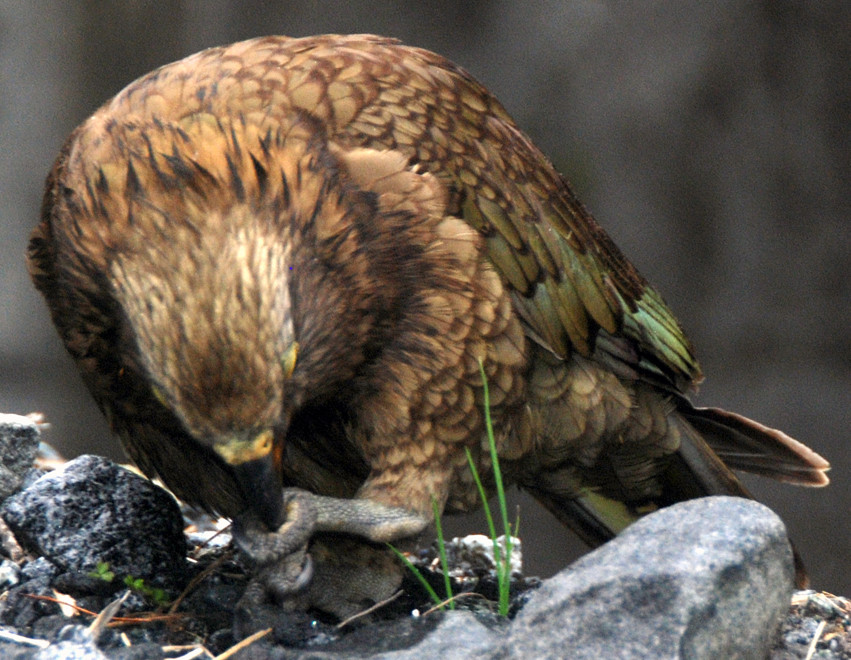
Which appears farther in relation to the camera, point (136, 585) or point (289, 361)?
point (136, 585)

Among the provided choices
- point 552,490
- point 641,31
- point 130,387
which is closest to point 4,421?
point 130,387

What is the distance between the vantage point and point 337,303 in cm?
219

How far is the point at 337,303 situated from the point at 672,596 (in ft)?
2.95

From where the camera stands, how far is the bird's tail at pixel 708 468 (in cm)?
→ 294

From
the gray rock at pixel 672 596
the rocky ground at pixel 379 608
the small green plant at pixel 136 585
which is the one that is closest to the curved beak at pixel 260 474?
the rocky ground at pixel 379 608

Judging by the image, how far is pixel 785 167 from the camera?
4.65 meters

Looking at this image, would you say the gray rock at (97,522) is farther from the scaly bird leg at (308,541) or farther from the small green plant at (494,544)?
the small green plant at (494,544)

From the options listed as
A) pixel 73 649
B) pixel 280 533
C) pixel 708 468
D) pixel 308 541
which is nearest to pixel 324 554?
pixel 308 541

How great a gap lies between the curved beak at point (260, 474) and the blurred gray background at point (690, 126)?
2916mm

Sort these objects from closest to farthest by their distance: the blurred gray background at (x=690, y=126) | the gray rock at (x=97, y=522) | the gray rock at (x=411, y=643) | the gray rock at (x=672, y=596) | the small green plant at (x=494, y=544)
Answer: the gray rock at (x=672, y=596), the gray rock at (x=411, y=643), the small green plant at (x=494, y=544), the gray rock at (x=97, y=522), the blurred gray background at (x=690, y=126)

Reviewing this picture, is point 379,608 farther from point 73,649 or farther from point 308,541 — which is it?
point 73,649

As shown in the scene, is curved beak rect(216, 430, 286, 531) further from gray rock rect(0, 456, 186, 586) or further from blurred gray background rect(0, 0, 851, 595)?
blurred gray background rect(0, 0, 851, 595)

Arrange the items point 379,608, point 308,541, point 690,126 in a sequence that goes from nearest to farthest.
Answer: point 308,541
point 379,608
point 690,126

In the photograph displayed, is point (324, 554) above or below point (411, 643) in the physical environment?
below
